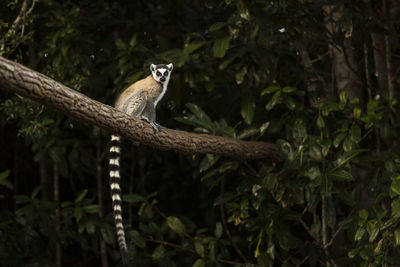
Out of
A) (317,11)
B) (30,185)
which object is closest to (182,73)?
(317,11)

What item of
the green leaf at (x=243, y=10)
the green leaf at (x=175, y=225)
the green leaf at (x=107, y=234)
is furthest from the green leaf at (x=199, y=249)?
the green leaf at (x=243, y=10)

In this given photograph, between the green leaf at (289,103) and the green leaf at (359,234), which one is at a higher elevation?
the green leaf at (289,103)

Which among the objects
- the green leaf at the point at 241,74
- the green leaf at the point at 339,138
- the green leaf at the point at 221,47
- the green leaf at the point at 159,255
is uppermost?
the green leaf at the point at 221,47

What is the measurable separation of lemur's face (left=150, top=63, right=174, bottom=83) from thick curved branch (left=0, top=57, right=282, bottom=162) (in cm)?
60

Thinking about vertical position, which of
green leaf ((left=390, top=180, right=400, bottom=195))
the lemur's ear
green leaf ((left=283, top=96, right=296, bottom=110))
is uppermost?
the lemur's ear

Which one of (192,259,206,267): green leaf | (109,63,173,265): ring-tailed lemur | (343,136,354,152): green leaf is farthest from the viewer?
(192,259,206,267): green leaf

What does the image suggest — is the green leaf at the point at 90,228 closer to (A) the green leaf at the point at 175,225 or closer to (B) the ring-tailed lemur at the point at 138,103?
(A) the green leaf at the point at 175,225

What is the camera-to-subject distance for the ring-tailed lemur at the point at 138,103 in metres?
4.18

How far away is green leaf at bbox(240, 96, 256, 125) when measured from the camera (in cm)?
482

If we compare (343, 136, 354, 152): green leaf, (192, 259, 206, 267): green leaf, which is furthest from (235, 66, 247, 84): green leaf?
(192, 259, 206, 267): green leaf

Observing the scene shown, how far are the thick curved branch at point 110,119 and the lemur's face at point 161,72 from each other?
604 millimetres

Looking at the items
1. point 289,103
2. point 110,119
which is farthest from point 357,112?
point 110,119

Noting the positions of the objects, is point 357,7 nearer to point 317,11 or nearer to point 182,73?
point 317,11

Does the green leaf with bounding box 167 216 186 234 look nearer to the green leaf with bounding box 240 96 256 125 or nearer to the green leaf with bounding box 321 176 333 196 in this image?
the green leaf with bounding box 240 96 256 125
